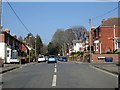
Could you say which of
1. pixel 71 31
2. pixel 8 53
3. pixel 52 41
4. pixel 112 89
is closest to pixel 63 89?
pixel 112 89

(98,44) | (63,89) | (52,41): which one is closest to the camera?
(63,89)

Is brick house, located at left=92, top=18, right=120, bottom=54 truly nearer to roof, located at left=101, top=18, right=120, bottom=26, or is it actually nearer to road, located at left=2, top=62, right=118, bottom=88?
roof, located at left=101, top=18, right=120, bottom=26

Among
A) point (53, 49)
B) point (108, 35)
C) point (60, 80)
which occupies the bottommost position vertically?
point (60, 80)

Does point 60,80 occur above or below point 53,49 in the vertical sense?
below

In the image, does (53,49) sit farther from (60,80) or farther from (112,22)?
(60,80)

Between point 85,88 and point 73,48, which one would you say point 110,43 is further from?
point 73,48

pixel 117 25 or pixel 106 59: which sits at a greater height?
pixel 117 25

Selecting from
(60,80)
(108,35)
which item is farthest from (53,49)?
(60,80)

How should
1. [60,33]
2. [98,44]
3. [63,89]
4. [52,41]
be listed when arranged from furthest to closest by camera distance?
[52,41], [60,33], [98,44], [63,89]

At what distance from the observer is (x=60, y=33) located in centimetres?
14000

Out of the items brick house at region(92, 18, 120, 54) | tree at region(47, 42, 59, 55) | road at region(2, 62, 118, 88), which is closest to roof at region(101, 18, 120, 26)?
brick house at region(92, 18, 120, 54)

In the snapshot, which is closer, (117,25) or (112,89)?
(112,89)

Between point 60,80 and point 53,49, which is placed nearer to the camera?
point 60,80

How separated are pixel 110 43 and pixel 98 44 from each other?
330 cm
